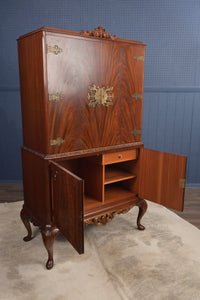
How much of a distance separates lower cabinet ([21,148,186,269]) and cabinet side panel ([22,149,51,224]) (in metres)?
0.04

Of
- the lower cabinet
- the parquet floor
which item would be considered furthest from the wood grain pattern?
the parquet floor

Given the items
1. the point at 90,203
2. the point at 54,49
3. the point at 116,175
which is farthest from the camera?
the point at 116,175

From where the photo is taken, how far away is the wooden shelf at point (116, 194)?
2652mm

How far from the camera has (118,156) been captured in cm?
257

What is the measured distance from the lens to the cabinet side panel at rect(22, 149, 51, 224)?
7.11ft

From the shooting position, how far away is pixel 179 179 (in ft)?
7.65

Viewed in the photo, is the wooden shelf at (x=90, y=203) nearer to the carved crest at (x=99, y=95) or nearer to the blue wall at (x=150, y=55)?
the carved crest at (x=99, y=95)

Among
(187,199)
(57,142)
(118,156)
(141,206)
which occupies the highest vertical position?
(57,142)

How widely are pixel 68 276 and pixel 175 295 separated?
88cm

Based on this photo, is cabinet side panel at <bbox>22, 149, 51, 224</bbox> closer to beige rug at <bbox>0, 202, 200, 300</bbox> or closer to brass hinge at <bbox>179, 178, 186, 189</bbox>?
beige rug at <bbox>0, 202, 200, 300</bbox>

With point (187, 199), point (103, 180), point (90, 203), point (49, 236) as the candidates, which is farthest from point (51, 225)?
point (187, 199)

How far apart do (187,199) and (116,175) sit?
5.95 ft

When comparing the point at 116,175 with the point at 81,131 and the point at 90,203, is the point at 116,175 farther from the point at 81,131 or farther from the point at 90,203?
the point at 81,131

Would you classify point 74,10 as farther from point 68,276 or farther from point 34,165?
point 68,276
